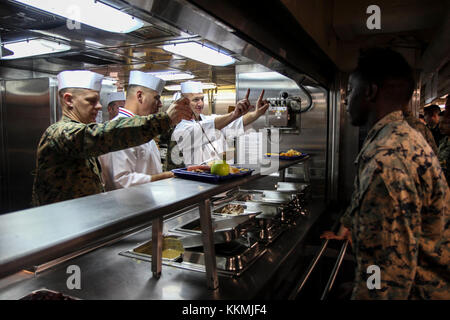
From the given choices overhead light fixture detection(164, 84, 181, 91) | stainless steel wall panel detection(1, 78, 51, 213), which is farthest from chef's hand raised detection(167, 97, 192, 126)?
overhead light fixture detection(164, 84, 181, 91)

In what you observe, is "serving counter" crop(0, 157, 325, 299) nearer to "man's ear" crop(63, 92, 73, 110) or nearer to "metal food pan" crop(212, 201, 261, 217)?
"metal food pan" crop(212, 201, 261, 217)

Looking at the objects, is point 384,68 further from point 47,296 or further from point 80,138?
point 47,296

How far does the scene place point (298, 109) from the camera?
13.1 ft

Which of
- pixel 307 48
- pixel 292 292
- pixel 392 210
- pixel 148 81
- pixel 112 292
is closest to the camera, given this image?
pixel 392 210

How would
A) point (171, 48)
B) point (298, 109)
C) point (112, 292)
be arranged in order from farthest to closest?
point (298, 109) < point (171, 48) < point (112, 292)

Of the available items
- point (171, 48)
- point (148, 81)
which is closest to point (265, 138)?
point (171, 48)

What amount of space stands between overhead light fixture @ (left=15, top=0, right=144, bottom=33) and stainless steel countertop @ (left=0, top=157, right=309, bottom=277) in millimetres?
1483

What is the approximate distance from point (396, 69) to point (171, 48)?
2.66 m

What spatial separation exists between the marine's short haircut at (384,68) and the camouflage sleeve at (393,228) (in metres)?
0.36

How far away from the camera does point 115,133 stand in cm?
142

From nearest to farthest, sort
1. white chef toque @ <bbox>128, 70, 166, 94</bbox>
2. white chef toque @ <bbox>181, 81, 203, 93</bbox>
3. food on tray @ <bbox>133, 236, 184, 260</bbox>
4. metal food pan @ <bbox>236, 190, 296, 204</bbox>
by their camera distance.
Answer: food on tray @ <bbox>133, 236, 184, 260</bbox> < white chef toque @ <bbox>128, 70, 166, 94</bbox> < metal food pan @ <bbox>236, 190, 296, 204</bbox> < white chef toque @ <bbox>181, 81, 203, 93</bbox>

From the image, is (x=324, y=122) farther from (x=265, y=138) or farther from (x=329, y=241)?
(x=329, y=241)

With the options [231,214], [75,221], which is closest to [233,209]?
[231,214]

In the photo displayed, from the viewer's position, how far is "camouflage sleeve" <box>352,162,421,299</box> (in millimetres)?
1076
